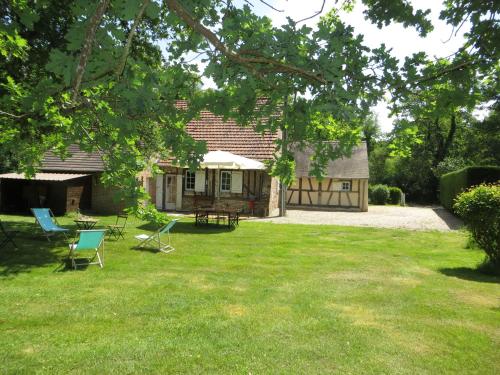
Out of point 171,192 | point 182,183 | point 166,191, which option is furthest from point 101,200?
point 182,183

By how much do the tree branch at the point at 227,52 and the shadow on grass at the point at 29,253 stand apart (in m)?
6.20

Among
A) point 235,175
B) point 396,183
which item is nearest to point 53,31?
point 235,175

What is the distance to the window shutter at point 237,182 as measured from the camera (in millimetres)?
20859

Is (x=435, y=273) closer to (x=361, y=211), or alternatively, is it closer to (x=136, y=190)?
(x=136, y=190)

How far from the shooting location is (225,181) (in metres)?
21.3

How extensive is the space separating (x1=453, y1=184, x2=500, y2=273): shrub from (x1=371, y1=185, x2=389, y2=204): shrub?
2738cm

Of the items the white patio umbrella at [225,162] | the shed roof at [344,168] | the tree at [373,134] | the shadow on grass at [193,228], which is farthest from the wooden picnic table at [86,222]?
the tree at [373,134]

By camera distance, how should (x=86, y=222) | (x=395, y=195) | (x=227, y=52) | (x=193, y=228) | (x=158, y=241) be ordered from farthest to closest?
(x=395, y=195) → (x=193, y=228) → (x=86, y=222) → (x=158, y=241) → (x=227, y=52)

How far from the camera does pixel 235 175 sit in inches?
824

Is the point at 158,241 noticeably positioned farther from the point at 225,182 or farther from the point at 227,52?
the point at 225,182

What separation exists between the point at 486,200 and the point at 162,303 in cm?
703

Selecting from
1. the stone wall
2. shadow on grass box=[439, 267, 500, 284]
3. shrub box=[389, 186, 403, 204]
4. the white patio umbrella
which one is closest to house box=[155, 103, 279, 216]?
the stone wall

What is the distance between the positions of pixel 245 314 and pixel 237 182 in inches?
612

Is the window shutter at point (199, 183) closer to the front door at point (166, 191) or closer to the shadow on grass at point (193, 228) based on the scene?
the front door at point (166, 191)
